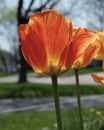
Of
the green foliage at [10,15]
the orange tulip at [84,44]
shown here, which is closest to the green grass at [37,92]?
the orange tulip at [84,44]

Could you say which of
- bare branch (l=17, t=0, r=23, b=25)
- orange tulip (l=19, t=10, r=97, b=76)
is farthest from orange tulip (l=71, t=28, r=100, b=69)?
bare branch (l=17, t=0, r=23, b=25)

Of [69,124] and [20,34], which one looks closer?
[20,34]

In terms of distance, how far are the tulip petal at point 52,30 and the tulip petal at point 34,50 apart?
0.01 meters

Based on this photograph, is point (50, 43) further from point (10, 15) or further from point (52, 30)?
point (10, 15)

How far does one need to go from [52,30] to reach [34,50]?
5 centimetres

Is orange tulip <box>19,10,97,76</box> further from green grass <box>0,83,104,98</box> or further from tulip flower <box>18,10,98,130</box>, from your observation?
green grass <box>0,83,104,98</box>

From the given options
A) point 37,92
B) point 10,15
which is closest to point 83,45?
point 37,92

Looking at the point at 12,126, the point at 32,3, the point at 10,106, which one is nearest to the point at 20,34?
the point at 12,126

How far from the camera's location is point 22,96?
19.3 m

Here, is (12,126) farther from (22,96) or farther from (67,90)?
(67,90)

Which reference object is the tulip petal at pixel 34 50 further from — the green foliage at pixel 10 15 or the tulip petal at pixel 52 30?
the green foliage at pixel 10 15

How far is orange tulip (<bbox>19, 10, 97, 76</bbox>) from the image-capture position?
0.98 meters

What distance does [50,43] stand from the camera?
1.00 metres

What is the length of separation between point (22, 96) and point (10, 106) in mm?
3150
